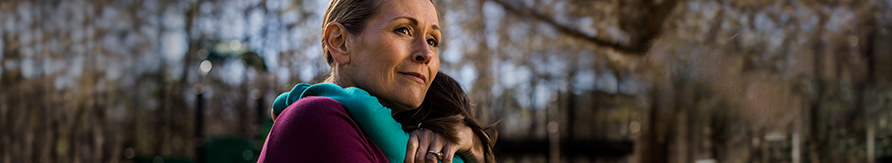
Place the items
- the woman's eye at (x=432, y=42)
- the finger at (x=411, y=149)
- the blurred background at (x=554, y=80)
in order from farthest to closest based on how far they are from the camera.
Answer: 1. the blurred background at (x=554, y=80)
2. the woman's eye at (x=432, y=42)
3. the finger at (x=411, y=149)

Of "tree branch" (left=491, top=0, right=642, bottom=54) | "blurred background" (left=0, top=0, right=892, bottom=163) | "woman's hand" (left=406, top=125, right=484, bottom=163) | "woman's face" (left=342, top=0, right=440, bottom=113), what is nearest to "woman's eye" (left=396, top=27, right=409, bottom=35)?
"woman's face" (left=342, top=0, right=440, bottom=113)

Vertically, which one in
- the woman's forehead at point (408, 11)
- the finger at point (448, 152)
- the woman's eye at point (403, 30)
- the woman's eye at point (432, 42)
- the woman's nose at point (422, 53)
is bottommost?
the finger at point (448, 152)

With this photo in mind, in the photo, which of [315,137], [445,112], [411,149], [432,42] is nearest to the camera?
[315,137]

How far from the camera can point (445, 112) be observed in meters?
1.21

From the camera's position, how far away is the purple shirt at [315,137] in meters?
0.77

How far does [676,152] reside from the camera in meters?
5.62

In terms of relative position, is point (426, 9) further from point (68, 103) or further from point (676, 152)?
point (68, 103)

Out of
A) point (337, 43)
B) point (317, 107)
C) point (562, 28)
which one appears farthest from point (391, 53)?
point (562, 28)

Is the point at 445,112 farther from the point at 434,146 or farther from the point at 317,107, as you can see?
the point at 317,107

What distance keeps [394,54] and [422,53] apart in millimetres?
55

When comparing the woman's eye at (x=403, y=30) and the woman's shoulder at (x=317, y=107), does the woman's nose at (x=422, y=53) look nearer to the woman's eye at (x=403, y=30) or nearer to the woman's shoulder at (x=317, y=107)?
the woman's eye at (x=403, y=30)

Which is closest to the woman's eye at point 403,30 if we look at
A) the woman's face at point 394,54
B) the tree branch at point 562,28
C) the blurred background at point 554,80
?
the woman's face at point 394,54

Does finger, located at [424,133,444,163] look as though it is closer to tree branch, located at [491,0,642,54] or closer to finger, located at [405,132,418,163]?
finger, located at [405,132,418,163]

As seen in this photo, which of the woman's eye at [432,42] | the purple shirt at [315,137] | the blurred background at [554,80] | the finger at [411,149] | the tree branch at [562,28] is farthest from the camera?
the tree branch at [562,28]
